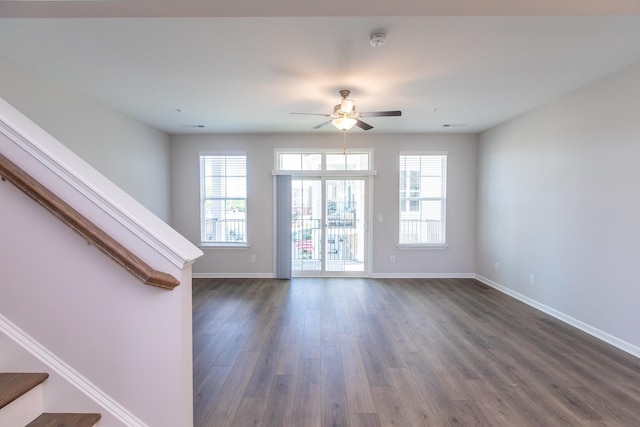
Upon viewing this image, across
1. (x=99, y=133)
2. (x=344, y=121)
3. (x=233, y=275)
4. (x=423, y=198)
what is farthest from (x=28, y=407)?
(x=423, y=198)

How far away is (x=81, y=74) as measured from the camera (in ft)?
9.25

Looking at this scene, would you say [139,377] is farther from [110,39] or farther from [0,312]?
[110,39]

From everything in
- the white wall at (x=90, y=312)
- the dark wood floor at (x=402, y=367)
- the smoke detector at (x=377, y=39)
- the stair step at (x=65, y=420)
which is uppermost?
the smoke detector at (x=377, y=39)

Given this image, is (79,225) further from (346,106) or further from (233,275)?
(233,275)

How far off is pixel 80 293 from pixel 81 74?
270cm

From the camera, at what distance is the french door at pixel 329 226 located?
5.32 metres

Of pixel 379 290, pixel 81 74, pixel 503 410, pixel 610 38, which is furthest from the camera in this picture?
pixel 379 290

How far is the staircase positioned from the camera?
112 cm

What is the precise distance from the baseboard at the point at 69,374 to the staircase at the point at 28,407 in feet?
0.17

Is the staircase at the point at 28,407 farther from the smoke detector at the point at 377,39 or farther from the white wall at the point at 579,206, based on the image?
the white wall at the point at 579,206

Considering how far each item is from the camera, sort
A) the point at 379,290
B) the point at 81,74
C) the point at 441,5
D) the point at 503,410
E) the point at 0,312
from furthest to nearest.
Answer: the point at 379,290, the point at 81,74, the point at 503,410, the point at 441,5, the point at 0,312

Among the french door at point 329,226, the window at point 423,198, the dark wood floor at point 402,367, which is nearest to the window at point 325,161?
the french door at point 329,226

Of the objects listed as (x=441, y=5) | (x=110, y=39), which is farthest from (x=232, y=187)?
(x=441, y=5)

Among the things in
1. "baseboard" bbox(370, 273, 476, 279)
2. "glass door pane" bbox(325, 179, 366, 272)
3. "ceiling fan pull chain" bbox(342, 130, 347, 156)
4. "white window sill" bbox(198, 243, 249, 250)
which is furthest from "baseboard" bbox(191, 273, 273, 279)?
"ceiling fan pull chain" bbox(342, 130, 347, 156)
